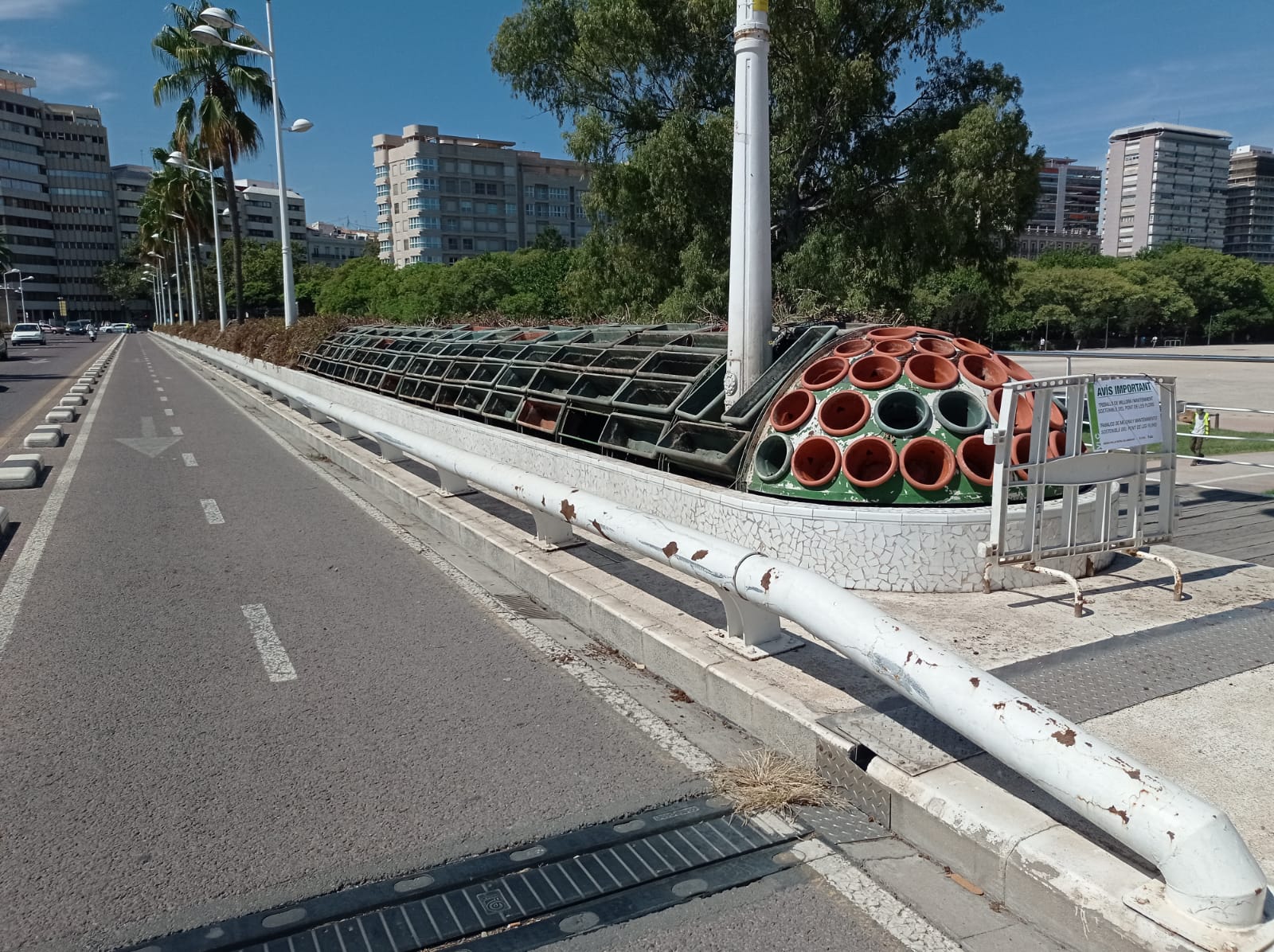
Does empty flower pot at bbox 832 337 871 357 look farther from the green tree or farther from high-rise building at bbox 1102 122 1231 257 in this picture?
high-rise building at bbox 1102 122 1231 257

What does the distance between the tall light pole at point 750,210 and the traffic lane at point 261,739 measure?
110 inches

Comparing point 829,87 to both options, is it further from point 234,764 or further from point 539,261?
point 539,261

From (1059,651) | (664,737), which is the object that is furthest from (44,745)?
(1059,651)

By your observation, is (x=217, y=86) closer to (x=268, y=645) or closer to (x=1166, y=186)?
(x=268, y=645)

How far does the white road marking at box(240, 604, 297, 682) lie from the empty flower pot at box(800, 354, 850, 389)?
4022 mm

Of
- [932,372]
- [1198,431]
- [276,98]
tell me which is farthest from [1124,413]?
[276,98]

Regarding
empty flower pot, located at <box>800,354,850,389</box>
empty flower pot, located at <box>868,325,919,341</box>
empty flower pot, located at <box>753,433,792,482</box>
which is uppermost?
empty flower pot, located at <box>868,325,919,341</box>

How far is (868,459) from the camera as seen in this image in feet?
20.4

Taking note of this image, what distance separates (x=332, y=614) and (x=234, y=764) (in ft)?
7.47

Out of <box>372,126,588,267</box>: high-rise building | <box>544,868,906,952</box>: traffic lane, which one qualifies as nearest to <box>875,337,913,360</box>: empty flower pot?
<box>544,868,906,952</box>: traffic lane

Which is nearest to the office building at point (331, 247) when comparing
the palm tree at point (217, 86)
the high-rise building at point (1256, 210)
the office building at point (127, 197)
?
the office building at point (127, 197)

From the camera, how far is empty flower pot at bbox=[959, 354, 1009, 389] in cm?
666

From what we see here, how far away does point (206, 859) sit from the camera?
11.1 feet

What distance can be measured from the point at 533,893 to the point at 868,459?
3917mm
